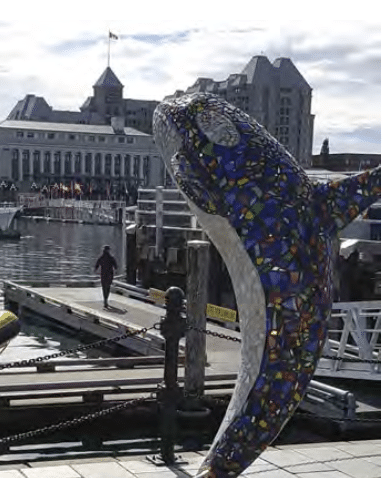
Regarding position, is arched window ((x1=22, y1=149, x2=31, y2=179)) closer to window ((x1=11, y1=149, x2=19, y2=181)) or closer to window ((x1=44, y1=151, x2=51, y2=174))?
window ((x1=11, y1=149, x2=19, y2=181))

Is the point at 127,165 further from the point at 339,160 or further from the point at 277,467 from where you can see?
the point at 277,467

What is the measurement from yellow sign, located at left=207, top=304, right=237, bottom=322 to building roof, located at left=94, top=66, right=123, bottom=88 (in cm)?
12662

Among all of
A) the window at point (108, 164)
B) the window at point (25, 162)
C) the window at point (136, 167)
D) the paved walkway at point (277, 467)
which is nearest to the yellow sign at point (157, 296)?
the paved walkway at point (277, 467)

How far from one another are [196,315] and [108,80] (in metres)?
135

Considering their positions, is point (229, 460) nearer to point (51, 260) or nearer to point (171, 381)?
point (171, 381)

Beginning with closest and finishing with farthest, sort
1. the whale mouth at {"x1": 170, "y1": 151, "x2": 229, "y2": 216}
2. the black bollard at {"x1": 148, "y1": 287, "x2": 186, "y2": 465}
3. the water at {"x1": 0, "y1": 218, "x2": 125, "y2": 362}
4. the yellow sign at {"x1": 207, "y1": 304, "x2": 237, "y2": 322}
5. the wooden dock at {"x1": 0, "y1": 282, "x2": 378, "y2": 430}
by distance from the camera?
the whale mouth at {"x1": 170, "y1": 151, "x2": 229, "y2": 216} → the black bollard at {"x1": 148, "y1": 287, "x2": 186, "y2": 465} → the wooden dock at {"x1": 0, "y1": 282, "x2": 378, "y2": 430} → the yellow sign at {"x1": 207, "y1": 304, "x2": 237, "y2": 322} → the water at {"x1": 0, "y1": 218, "x2": 125, "y2": 362}

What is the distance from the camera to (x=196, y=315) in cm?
1155

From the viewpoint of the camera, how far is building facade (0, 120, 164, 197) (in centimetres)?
11469

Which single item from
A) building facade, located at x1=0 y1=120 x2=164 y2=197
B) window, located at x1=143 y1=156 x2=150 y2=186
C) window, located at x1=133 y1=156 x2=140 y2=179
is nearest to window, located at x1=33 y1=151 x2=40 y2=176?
building facade, located at x1=0 y1=120 x2=164 y2=197

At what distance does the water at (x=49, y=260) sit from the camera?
19.7m

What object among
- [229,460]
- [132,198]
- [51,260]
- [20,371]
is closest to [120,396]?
[20,371]

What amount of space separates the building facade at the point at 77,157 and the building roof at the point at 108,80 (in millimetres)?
21281

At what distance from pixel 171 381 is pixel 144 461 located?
0.91 meters

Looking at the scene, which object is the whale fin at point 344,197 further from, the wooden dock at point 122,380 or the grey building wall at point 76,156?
the grey building wall at point 76,156
